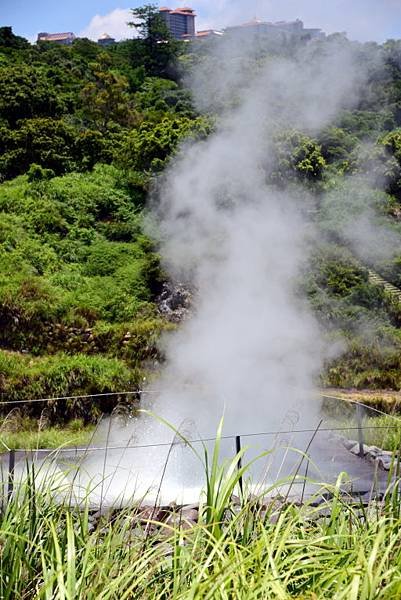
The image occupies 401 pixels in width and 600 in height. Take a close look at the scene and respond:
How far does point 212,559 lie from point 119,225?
11238mm

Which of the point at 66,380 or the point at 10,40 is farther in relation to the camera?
the point at 10,40

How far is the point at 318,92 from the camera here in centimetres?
1614

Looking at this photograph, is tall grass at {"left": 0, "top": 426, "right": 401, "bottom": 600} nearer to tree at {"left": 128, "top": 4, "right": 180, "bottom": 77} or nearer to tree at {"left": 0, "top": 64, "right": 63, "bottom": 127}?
tree at {"left": 0, "top": 64, "right": 63, "bottom": 127}

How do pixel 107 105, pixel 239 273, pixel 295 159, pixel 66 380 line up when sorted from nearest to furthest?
pixel 66 380
pixel 239 273
pixel 295 159
pixel 107 105

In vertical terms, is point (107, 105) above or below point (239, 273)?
above

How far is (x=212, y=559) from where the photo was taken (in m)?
2.43

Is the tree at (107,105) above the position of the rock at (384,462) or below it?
above

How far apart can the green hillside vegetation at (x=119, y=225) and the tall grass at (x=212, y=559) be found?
6.01m

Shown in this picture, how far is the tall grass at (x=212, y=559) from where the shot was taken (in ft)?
6.54

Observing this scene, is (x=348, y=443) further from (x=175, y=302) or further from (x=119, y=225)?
(x=119, y=225)

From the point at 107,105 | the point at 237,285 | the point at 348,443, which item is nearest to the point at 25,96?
the point at 107,105

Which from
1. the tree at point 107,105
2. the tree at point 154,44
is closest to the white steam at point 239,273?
the tree at point 107,105

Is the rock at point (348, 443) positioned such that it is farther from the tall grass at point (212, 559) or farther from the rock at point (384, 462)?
the tall grass at point (212, 559)

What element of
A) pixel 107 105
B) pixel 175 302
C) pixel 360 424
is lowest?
pixel 360 424
